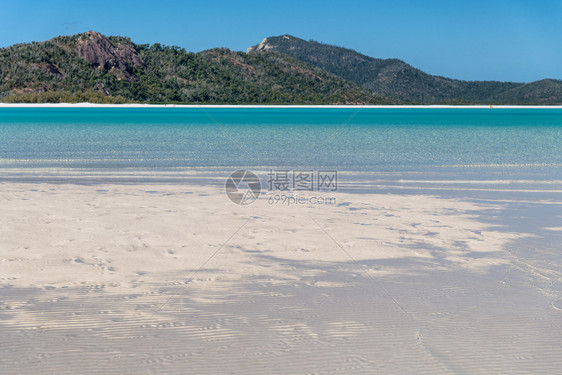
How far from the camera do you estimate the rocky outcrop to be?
149 metres

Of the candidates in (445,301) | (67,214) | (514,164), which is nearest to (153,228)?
(67,214)

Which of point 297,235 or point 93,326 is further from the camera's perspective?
point 297,235

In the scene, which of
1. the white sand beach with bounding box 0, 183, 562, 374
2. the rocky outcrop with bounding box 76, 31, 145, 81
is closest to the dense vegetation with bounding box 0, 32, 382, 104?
the rocky outcrop with bounding box 76, 31, 145, 81

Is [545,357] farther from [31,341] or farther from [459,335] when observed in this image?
[31,341]

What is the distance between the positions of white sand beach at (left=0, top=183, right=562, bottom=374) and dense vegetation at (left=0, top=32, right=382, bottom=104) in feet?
426

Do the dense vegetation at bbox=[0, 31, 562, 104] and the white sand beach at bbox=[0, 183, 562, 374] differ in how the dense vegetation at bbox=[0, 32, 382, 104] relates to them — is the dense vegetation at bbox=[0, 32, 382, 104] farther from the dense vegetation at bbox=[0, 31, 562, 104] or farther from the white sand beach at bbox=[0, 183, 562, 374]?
the white sand beach at bbox=[0, 183, 562, 374]

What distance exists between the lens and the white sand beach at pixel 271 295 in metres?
4.86

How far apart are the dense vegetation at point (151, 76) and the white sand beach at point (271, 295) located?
130m

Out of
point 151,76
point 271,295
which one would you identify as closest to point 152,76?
point 151,76

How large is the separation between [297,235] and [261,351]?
4.25m

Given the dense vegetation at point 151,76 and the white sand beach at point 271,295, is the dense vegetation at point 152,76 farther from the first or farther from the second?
the white sand beach at point 271,295

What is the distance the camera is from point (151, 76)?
518 feet

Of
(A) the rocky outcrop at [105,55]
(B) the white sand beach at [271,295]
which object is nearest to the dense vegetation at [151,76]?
(A) the rocky outcrop at [105,55]

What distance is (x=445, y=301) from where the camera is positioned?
616 centimetres
